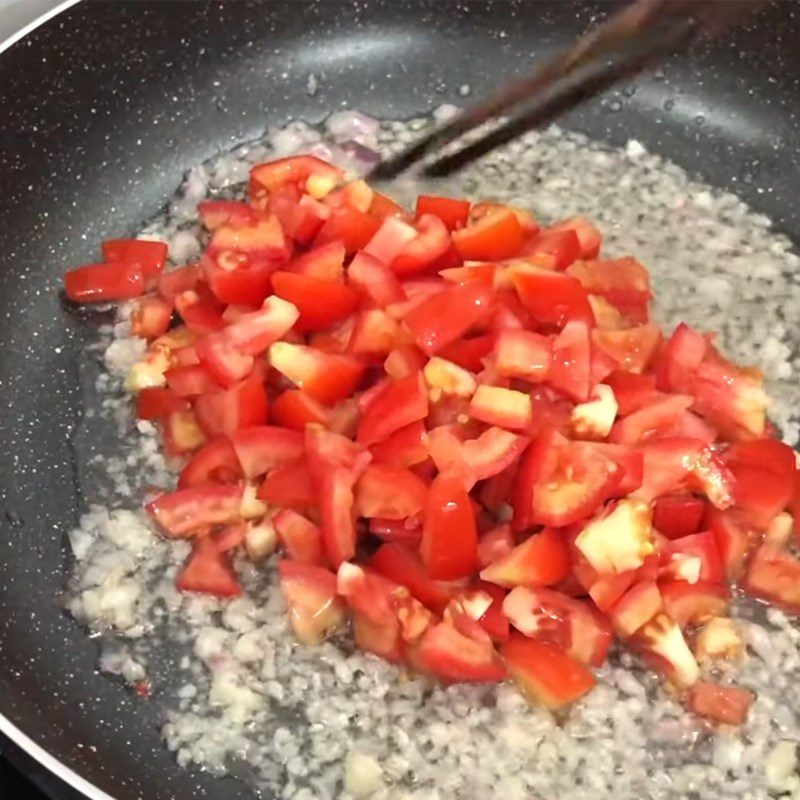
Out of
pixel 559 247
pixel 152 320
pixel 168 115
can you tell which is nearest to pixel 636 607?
pixel 559 247

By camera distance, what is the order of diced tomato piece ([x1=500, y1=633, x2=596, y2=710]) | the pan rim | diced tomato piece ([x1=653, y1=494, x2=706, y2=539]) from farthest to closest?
diced tomato piece ([x1=653, y1=494, x2=706, y2=539]) → diced tomato piece ([x1=500, y1=633, x2=596, y2=710]) → the pan rim

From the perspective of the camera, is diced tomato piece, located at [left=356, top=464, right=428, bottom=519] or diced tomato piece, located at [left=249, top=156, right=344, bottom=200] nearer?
diced tomato piece, located at [left=356, top=464, right=428, bottom=519]

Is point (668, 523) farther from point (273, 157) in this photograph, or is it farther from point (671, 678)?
point (273, 157)

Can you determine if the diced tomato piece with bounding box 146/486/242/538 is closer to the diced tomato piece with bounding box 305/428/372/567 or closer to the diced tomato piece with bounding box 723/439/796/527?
the diced tomato piece with bounding box 305/428/372/567

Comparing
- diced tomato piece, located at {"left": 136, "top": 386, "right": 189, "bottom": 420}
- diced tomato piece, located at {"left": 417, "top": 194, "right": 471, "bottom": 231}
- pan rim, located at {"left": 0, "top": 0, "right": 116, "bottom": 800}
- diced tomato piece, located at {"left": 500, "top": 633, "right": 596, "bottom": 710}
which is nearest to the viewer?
pan rim, located at {"left": 0, "top": 0, "right": 116, "bottom": 800}

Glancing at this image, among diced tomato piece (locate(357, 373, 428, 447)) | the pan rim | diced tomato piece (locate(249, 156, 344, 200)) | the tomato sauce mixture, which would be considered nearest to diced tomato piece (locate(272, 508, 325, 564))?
the tomato sauce mixture

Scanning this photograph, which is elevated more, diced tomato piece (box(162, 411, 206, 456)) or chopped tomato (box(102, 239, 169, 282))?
chopped tomato (box(102, 239, 169, 282))

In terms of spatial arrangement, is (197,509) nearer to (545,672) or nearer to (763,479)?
(545,672)

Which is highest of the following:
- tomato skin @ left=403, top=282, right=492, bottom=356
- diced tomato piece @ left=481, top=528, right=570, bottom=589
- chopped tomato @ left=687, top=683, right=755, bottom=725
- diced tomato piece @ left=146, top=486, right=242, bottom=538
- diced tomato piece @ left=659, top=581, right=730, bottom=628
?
tomato skin @ left=403, top=282, right=492, bottom=356

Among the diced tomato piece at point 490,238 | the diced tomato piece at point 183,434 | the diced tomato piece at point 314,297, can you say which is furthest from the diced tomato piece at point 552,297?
the diced tomato piece at point 183,434
